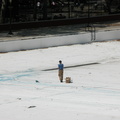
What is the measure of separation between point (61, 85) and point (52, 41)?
13.0m

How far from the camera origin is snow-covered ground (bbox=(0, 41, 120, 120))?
19828mm

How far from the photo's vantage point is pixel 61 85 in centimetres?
2541

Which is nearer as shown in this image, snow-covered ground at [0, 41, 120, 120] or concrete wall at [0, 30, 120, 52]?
snow-covered ground at [0, 41, 120, 120]

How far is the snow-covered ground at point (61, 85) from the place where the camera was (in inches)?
781

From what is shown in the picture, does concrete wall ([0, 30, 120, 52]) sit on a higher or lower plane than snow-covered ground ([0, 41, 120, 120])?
higher

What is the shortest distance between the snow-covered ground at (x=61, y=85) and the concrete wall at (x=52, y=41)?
583 mm

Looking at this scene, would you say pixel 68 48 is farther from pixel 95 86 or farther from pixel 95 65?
pixel 95 86

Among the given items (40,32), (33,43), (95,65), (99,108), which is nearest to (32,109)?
(99,108)

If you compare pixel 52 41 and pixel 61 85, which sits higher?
pixel 52 41

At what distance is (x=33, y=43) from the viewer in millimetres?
37062

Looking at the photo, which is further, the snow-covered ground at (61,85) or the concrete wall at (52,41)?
the concrete wall at (52,41)

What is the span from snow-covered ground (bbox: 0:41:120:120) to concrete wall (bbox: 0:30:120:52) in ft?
1.91

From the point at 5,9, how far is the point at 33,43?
10.9 metres

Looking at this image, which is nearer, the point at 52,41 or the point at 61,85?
the point at 61,85
